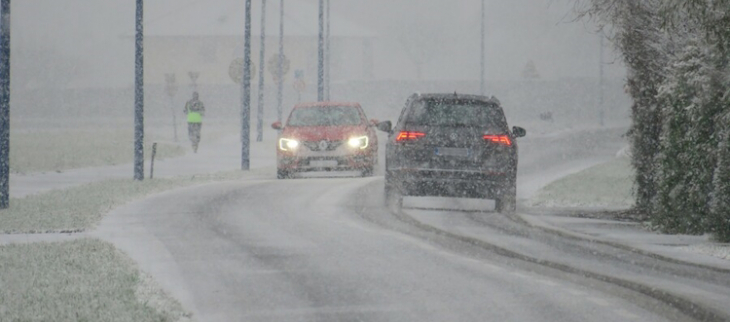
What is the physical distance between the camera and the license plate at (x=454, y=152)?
1859 cm

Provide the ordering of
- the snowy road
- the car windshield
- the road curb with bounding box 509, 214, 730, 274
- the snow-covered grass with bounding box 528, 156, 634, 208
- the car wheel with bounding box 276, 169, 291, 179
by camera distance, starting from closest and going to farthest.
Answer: the snowy road < the road curb with bounding box 509, 214, 730, 274 < the snow-covered grass with bounding box 528, 156, 634, 208 < the car wheel with bounding box 276, 169, 291, 179 < the car windshield

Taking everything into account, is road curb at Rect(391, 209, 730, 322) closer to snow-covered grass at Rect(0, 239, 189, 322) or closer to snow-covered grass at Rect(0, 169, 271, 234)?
snow-covered grass at Rect(0, 239, 189, 322)

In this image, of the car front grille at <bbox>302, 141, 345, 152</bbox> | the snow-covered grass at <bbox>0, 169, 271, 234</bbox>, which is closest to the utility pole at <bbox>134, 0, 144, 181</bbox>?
the snow-covered grass at <bbox>0, 169, 271, 234</bbox>

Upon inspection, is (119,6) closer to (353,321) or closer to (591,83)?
(591,83)

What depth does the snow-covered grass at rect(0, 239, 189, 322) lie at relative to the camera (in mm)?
9454

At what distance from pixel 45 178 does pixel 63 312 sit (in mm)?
19482

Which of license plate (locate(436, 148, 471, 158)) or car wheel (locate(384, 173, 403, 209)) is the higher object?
license plate (locate(436, 148, 471, 158))

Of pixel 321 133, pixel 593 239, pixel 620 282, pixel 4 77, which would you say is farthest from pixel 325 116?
pixel 620 282

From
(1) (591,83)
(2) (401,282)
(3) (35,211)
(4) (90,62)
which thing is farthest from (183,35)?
(2) (401,282)

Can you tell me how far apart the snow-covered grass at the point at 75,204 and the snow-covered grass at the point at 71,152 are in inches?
277

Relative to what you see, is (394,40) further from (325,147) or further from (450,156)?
(450,156)

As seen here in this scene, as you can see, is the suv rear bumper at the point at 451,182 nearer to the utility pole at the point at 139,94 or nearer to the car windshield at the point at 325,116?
the utility pole at the point at 139,94

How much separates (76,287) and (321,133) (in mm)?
15797

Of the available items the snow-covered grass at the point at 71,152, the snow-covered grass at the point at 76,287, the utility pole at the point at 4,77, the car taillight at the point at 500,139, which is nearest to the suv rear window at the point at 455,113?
the car taillight at the point at 500,139
